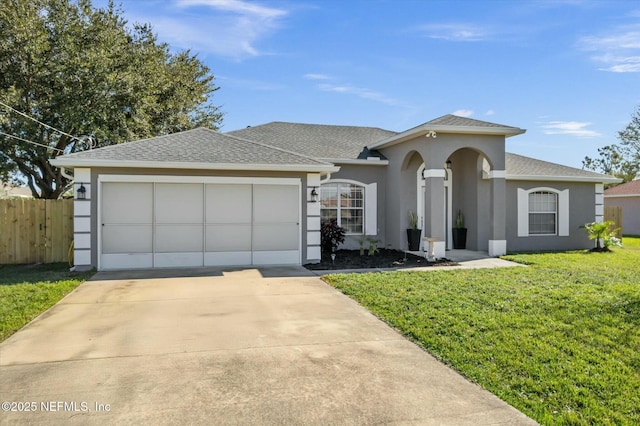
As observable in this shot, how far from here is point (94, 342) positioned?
16.5ft

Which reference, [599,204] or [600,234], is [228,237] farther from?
[599,204]

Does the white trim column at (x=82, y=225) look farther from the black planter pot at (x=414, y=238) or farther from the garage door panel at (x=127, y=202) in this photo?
the black planter pot at (x=414, y=238)

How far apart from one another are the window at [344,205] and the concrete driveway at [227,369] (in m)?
6.94

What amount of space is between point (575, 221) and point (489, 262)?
18.6 feet

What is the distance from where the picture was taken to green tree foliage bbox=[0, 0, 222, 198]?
49.5 ft

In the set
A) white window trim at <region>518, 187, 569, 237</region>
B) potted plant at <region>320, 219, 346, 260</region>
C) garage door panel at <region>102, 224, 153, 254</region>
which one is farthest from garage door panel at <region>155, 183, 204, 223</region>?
white window trim at <region>518, 187, 569, 237</region>

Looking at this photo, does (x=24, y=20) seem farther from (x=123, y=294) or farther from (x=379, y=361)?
(x=379, y=361)

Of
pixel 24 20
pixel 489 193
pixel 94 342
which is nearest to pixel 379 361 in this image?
pixel 94 342

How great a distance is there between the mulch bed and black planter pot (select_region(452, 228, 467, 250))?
2.67m

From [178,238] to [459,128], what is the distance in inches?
320

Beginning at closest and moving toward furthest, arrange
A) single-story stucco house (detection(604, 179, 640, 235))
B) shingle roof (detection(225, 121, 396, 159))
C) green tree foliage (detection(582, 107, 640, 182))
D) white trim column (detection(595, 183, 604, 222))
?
shingle roof (detection(225, 121, 396, 159)) → white trim column (detection(595, 183, 604, 222)) → single-story stucco house (detection(604, 179, 640, 235)) → green tree foliage (detection(582, 107, 640, 182))

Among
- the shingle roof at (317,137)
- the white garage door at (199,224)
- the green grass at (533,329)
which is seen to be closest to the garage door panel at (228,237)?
the white garage door at (199,224)

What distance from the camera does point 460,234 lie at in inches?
564

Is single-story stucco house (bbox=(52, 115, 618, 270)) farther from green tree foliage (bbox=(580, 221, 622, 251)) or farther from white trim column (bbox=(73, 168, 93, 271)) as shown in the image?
green tree foliage (bbox=(580, 221, 622, 251))
